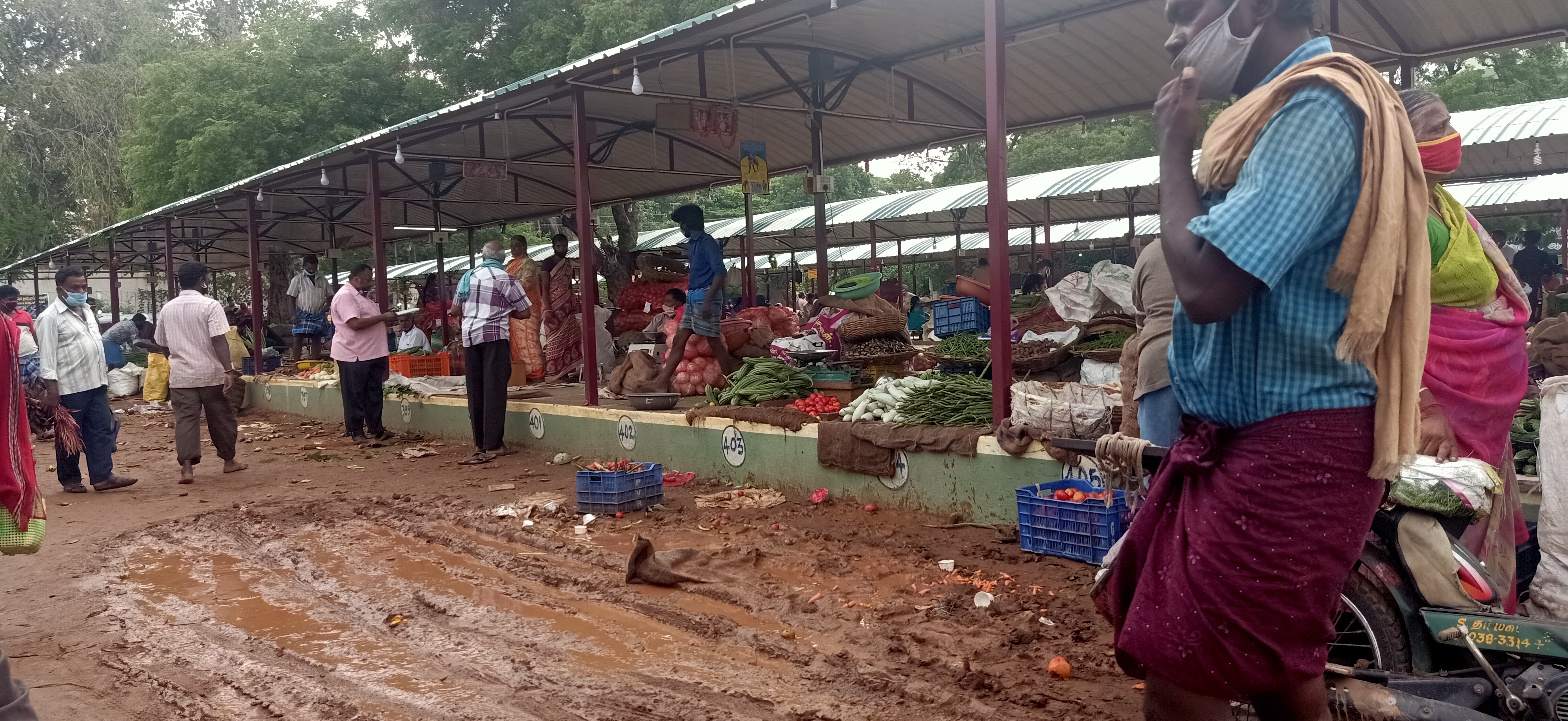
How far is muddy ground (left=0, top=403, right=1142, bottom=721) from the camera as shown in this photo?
3883 mm

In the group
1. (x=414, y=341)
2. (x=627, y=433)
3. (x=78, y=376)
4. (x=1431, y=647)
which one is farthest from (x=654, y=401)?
(x=414, y=341)

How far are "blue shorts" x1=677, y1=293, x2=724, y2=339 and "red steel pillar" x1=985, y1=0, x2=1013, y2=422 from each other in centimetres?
392

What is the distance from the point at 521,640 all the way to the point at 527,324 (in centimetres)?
908

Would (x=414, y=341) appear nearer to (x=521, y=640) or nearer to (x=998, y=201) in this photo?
(x=998, y=201)

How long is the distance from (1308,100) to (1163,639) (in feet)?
3.11

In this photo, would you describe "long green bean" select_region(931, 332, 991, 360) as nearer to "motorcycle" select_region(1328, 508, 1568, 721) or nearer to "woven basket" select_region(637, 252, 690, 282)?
"motorcycle" select_region(1328, 508, 1568, 721)

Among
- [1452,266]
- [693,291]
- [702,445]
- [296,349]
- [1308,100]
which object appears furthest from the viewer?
[296,349]

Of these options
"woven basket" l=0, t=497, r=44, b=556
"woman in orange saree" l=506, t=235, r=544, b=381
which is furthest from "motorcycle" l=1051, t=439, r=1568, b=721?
"woman in orange saree" l=506, t=235, r=544, b=381

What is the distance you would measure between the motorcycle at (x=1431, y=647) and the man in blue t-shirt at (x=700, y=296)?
6.78 metres

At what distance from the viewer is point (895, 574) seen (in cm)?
548

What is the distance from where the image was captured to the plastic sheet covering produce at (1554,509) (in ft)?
11.1

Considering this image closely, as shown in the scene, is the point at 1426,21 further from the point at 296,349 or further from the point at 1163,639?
the point at 296,349

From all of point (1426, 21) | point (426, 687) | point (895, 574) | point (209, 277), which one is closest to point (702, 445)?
point (895, 574)

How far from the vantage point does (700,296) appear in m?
9.71
